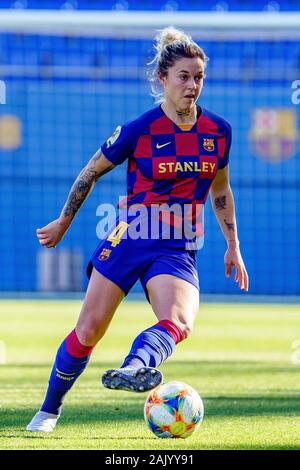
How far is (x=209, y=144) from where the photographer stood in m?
6.25

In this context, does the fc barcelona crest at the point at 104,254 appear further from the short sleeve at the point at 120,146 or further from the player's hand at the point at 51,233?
the short sleeve at the point at 120,146

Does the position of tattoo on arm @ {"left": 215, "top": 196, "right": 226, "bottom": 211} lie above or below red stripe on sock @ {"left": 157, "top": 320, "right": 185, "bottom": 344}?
above

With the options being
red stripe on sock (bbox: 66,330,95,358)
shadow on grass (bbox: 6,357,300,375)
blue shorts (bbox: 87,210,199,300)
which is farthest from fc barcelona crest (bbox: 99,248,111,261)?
shadow on grass (bbox: 6,357,300,375)

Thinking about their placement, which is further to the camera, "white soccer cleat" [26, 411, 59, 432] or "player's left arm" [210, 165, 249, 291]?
"player's left arm" [210, 165, 249, 291]

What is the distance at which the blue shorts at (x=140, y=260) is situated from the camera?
5984 millimetres

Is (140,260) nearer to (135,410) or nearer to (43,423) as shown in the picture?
(43,423)

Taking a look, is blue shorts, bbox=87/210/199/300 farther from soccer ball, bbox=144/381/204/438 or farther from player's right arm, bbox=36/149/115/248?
soccer ball, bbox=144/381/204/438

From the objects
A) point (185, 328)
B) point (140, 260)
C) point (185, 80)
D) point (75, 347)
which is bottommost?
point (75, 347)

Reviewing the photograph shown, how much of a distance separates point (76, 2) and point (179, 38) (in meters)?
19.8

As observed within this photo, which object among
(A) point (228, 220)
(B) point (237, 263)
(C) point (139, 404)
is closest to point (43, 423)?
(B) point (237, 263)

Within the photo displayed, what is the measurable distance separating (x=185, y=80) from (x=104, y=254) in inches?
42.2

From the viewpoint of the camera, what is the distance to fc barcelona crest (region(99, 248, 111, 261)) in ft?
19.9

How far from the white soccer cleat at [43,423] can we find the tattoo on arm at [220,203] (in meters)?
1.60

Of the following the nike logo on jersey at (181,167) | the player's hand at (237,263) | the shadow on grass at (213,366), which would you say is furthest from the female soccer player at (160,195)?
the shadow on grass at (213,366)
